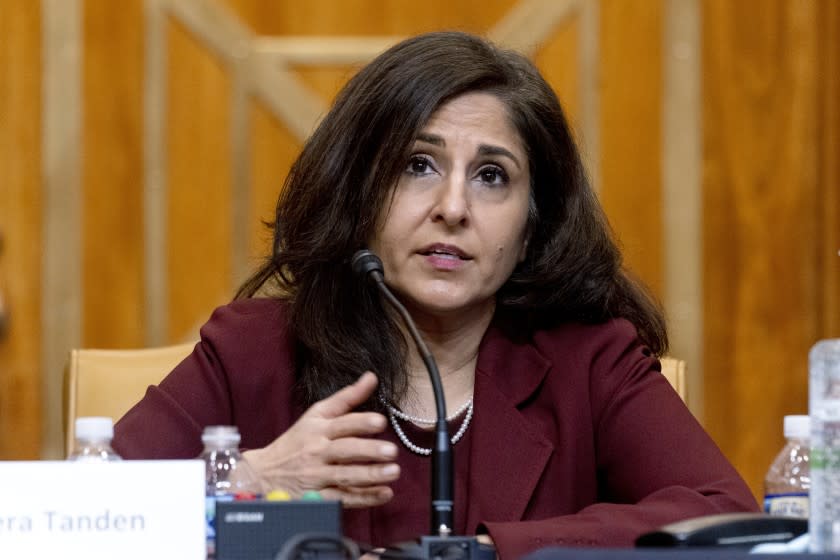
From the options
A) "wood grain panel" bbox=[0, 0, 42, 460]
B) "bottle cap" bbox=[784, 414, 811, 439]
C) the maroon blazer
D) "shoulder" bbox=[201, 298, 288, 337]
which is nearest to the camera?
"bottle cap" bbox=[784, 414, 811, 439]

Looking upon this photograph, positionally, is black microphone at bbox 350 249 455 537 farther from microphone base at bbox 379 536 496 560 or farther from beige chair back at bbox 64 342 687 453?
beige chair back at bbox 64 342 687 453

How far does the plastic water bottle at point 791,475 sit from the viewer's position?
171cm

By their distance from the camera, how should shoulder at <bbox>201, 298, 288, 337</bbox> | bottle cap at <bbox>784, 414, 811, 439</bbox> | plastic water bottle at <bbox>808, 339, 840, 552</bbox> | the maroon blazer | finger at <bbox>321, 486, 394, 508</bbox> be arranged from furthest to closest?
shoulder at <bbox>201, 298, 288, 337</bbox> → the maroon blazer → finger at <bbox>321, 486, 394, 508</bbox> → bottle cap at <bbox>784, 414, 811, 439</bbox> → plastic water bottle at <bbox>808, 339, 840, 552</bbox>

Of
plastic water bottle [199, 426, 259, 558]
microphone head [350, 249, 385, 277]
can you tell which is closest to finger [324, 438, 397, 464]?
plastic water bottle [199, 426, 259, 558]

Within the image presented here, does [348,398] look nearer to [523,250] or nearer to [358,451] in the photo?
[358,451]

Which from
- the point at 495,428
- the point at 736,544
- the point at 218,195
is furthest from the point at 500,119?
the point at 218,195

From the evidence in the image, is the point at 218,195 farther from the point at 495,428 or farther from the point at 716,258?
the point at 495,428

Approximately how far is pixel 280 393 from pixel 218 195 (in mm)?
1571

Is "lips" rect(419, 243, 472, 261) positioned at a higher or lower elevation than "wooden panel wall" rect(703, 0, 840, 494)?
lower

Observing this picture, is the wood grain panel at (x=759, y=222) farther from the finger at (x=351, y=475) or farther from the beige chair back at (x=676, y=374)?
the finger at (x=351, y=475)

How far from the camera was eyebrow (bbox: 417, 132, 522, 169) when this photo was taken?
213 cm

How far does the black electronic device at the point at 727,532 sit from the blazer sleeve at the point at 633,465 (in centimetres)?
29

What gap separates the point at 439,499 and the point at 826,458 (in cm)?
46

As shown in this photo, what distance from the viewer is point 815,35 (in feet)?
12.2
